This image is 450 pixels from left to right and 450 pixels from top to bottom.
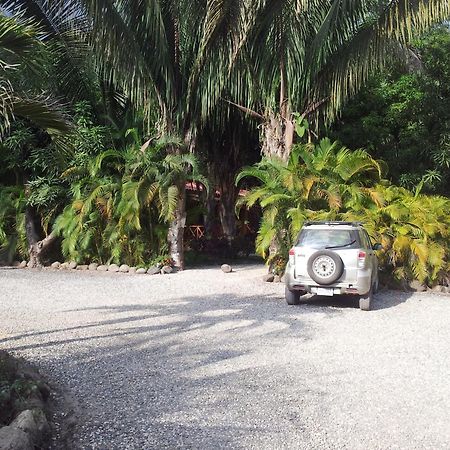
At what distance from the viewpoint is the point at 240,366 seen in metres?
5.95

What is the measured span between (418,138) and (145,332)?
11.9 metres

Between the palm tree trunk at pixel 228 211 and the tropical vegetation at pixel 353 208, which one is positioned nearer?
the tropical vegetation at pixel 353 208

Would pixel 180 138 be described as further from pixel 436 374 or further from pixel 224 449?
pixel 224 449

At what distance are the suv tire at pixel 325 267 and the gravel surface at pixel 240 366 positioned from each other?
2.09ft

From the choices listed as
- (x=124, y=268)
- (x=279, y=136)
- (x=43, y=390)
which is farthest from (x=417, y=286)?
(x=43, y=390)

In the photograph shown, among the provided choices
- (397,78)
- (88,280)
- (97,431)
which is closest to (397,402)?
(97,431)

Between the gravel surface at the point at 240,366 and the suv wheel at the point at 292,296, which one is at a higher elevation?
the suv wheel at the point at 292,296

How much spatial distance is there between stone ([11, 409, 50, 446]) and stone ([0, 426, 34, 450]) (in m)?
0.15

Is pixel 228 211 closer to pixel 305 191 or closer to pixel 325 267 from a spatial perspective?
pixel 305 191

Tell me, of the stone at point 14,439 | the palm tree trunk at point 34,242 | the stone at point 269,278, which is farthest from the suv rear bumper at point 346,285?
the palm tree trunk at point 34,242

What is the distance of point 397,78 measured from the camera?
17047mm

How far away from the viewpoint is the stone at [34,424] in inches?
142

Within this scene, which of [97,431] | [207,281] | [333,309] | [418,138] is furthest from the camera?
[418,138]

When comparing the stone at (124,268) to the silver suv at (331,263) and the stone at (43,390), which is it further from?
the stone at (43,390)
